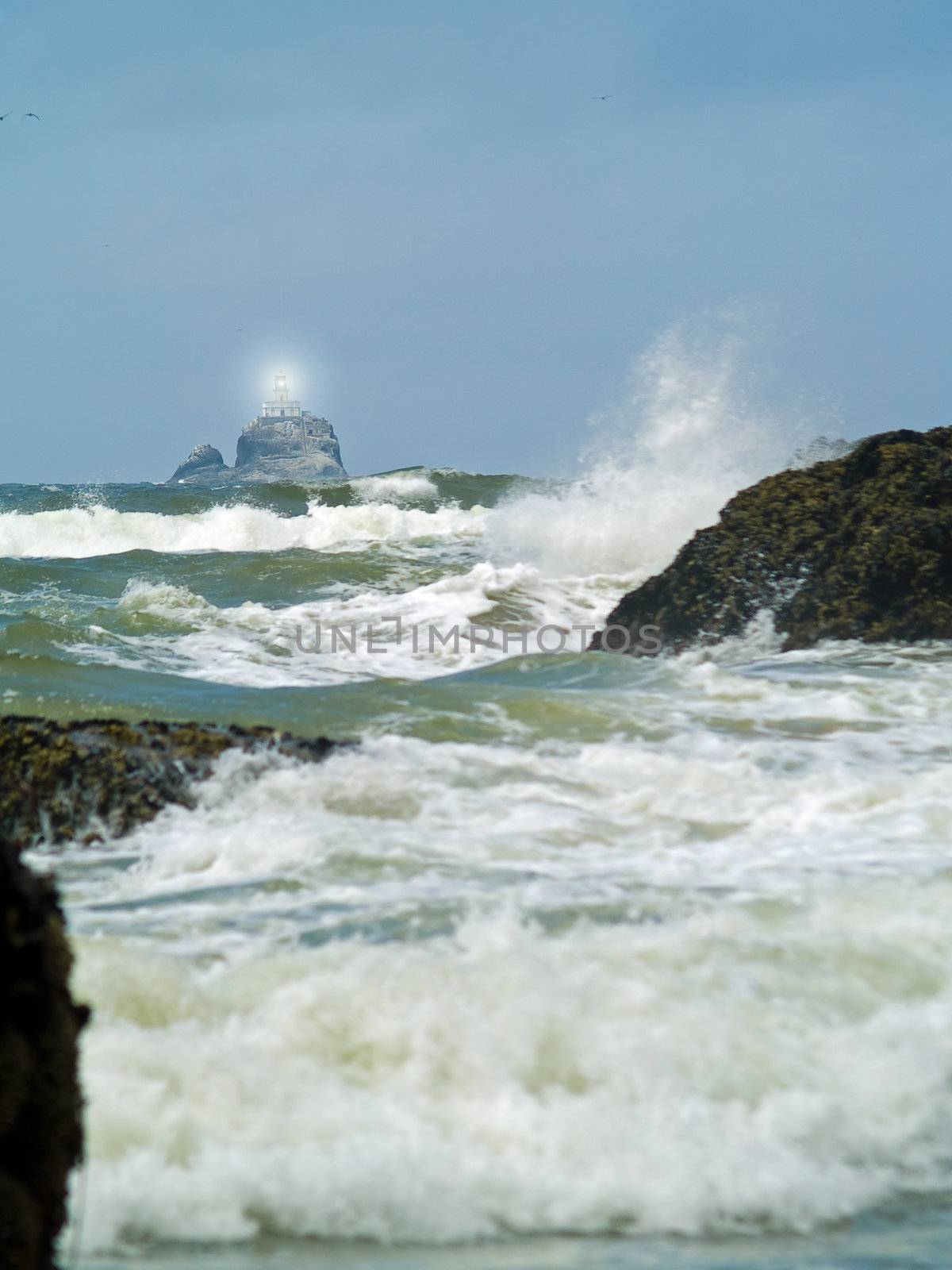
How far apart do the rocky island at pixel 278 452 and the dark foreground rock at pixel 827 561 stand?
79.0 m

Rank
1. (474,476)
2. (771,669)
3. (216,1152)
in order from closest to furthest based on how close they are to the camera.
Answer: (216,1152) → (771,669) → (474,476)

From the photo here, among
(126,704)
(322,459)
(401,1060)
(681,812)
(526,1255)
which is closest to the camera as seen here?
(526,1255)

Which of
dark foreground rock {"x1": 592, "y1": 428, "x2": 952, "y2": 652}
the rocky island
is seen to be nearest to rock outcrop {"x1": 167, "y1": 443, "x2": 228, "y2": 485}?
the rocky island

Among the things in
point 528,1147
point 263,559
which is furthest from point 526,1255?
point 263,559

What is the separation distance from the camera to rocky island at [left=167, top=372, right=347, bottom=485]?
93812 mm

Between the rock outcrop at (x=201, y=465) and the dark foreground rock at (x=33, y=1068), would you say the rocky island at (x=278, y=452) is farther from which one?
the dark foreground rock at (x=33, y=1068)

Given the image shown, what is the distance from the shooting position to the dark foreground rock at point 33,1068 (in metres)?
1.91

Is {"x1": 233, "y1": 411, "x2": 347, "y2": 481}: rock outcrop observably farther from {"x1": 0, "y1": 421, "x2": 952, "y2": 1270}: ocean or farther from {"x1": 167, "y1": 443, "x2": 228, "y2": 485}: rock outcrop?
{"x1": 0, "y1": 421, "x2": 952, "y2": 1270}: ocean

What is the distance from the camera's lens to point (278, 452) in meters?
103

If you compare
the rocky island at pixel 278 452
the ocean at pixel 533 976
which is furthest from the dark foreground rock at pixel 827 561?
the rocky island at pixel 278 452

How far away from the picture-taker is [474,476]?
1438 inches

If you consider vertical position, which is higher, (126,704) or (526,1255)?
(126,704)

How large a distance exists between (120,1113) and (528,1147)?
87 cm

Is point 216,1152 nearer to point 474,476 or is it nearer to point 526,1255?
point 526,1255
